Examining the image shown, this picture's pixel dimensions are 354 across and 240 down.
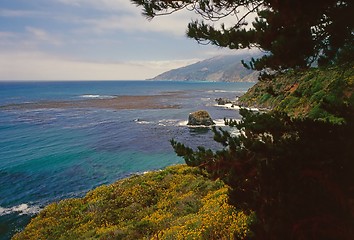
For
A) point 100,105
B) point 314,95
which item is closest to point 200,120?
point 314,95

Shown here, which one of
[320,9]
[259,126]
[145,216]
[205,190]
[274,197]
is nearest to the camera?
[274,197]

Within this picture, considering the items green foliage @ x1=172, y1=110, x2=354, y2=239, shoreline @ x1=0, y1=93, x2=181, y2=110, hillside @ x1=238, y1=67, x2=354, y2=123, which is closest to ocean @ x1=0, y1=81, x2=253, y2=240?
hillside @ x1=238, y1=67, x2=354, y2=123

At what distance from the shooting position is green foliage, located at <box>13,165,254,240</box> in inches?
351

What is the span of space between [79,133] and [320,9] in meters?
48.0

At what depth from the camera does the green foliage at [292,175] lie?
5379 mm

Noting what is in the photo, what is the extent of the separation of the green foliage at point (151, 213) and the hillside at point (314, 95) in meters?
3.57

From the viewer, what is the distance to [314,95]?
1399 inches

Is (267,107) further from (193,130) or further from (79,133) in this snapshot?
(79,133)

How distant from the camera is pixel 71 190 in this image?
26.3 metres

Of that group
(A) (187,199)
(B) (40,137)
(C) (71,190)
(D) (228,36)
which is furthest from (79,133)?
(D) (228,36)

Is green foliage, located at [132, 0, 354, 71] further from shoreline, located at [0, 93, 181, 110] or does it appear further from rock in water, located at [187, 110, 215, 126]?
shoreline, located at [0, 93, 181, 110]

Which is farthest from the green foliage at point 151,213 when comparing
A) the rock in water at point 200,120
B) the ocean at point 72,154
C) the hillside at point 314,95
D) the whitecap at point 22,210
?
the rock in water at point 200,120

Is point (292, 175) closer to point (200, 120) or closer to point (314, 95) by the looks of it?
point (314, 95)

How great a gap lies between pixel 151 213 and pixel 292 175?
29.5 feet
